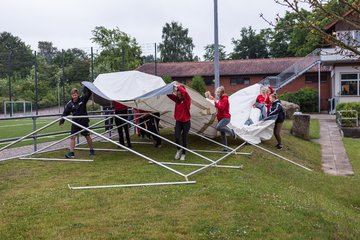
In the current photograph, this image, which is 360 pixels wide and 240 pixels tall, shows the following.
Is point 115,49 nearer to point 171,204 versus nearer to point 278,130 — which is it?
point 278,130

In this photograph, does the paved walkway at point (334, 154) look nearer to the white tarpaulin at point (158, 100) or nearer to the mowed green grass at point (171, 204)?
the mowed green grass at point (171, 204)

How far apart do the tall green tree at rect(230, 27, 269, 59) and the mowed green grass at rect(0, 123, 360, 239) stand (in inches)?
2641

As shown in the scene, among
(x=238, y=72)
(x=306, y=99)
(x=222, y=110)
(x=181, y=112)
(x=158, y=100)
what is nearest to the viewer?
(x=181, y=112)

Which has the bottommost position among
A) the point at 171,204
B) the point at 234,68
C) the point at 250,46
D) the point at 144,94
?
the point at 171,204

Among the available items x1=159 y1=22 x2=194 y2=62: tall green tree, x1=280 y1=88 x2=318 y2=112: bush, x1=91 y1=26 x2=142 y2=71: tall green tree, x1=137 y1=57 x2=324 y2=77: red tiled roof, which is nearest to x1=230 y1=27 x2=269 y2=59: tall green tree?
x1=159 y1=22 x2=194 y2=62: tall green tree

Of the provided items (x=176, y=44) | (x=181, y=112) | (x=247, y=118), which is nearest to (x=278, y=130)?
(x=247, y=118)

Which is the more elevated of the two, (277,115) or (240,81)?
(240,81)

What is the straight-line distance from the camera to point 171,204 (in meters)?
6.41

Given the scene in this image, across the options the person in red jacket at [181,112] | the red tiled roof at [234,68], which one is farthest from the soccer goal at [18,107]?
the person in red jacket at [181,112]

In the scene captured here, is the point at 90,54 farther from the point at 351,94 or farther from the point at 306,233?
the point at 306,233

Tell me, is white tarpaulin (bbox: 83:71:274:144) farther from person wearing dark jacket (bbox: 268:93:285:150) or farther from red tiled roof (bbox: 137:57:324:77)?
red tiled roof (bbox: 137:57:324:77)

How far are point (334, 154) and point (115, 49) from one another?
32.6m

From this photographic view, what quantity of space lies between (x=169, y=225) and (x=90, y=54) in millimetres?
21128

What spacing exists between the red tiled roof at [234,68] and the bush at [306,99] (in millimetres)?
8773
